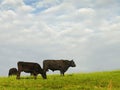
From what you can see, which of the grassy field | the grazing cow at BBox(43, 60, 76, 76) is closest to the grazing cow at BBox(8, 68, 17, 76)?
the grazing cow at BBox(43, 60, 76, 76)

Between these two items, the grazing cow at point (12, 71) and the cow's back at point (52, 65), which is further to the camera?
the grazing cow at point (12, 71)

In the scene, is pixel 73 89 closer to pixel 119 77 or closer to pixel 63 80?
pixel 63 80

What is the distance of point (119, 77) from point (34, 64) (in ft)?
30.0

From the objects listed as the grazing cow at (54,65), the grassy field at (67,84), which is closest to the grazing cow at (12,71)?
the grazing cow at (54,65)

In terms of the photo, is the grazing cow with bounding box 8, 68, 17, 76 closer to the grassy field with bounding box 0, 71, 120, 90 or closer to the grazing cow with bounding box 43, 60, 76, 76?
the grazing cow with bounding box 43, 60, 76, 76

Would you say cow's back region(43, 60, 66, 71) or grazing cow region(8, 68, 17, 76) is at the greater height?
grazing cow region(8, 68, 17, 76)

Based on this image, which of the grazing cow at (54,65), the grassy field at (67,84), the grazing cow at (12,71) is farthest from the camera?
the grazing cow at (12,71)

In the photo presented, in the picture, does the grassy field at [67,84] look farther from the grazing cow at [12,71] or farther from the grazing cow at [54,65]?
the grazing cow at [12,71]

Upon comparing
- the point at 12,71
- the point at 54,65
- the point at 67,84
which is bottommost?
the point at 67,84

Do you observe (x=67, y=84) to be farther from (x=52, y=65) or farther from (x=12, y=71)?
(x=12, y=71)

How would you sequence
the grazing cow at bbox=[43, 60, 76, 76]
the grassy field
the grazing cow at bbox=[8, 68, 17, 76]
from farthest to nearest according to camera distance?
1. the grazing cow at bbox=[8, 68, 17, 76]
2. the grazing cow at bbox=[43, 60, 76, 76]
3. the grassy field

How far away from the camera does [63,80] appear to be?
3033 centimetres

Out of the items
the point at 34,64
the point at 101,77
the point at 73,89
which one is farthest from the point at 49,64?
the point at 73,89

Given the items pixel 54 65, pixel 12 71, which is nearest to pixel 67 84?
pixel 54 65
